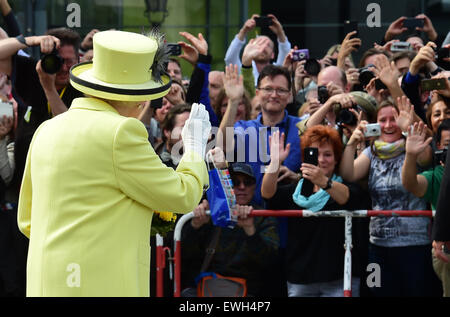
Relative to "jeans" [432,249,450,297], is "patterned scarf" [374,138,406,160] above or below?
above

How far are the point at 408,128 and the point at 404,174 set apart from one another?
1.05 ft

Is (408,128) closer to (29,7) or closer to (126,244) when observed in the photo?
(126,244)

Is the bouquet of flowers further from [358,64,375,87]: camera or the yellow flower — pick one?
[358,64,375,87]: camera

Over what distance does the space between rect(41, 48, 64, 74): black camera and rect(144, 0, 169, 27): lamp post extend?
160 inches

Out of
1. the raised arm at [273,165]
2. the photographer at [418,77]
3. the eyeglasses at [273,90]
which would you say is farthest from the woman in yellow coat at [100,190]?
the photographer at [418,77]

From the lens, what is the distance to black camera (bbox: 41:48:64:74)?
5945 millimetres

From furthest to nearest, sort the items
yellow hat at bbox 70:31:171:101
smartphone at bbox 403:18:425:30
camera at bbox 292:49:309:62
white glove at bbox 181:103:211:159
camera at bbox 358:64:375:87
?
1. smartphone at bbox 403:18:425:30
2. camera at bbox 292:49:309:62
3. camera at bbox 358:64:375:87
4. white glove at bbox 181:103:211:159
5. yellow hat at bbox 70:31:171:101

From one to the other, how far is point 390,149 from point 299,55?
66.1 inches

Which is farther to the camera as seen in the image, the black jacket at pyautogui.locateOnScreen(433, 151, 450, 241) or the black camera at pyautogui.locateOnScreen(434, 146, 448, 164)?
the black camera at pyautogui.locateOnScreen(434, 146, 448, 164)

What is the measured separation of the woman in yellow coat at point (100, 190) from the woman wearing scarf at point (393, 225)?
2485 millimetres

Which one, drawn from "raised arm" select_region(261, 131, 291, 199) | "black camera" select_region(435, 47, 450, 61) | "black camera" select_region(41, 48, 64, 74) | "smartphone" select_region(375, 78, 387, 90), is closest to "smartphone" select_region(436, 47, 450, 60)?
"black camera" select_region(435, 47, 450, 61)

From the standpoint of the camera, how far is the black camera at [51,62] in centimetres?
595

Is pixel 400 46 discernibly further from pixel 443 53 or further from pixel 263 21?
pixel 263 21
